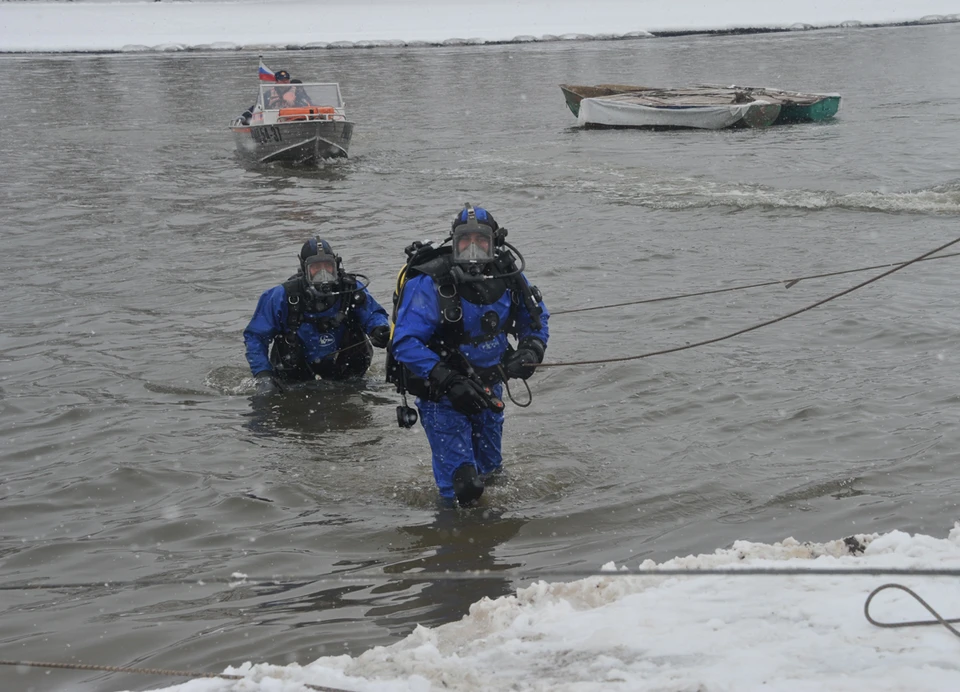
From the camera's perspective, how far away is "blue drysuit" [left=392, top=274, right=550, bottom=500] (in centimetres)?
560

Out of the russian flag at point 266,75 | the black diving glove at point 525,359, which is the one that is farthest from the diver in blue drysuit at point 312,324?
the russian flag at point 266,75

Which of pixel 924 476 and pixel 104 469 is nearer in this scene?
pixel 924 476

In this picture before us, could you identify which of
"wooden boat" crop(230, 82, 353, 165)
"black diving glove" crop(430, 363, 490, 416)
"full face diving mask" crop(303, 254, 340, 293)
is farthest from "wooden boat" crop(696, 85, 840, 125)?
"black diving glove" crop(430, 363, 490, 416)

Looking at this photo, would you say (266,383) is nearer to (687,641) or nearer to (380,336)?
(380,336)

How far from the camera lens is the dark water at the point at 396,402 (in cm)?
537

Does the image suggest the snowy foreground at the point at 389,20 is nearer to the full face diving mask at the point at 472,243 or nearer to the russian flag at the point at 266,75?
the russian flag at the point at 266,75

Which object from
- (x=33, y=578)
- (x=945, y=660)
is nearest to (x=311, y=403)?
(x=33, y=578)

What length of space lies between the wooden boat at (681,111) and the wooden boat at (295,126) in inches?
285

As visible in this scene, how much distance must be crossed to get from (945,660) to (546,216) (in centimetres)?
1284

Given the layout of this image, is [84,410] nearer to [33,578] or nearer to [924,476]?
[33,578]

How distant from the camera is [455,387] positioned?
552 centimetres

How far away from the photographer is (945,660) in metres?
3.31

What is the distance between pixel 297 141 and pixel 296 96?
1.24m

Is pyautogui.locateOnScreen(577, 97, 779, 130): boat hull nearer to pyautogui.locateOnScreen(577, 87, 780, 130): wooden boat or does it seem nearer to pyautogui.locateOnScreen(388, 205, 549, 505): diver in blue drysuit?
pyautogui.locateOnScreen(577, 87, 780, 130): wooden boat
